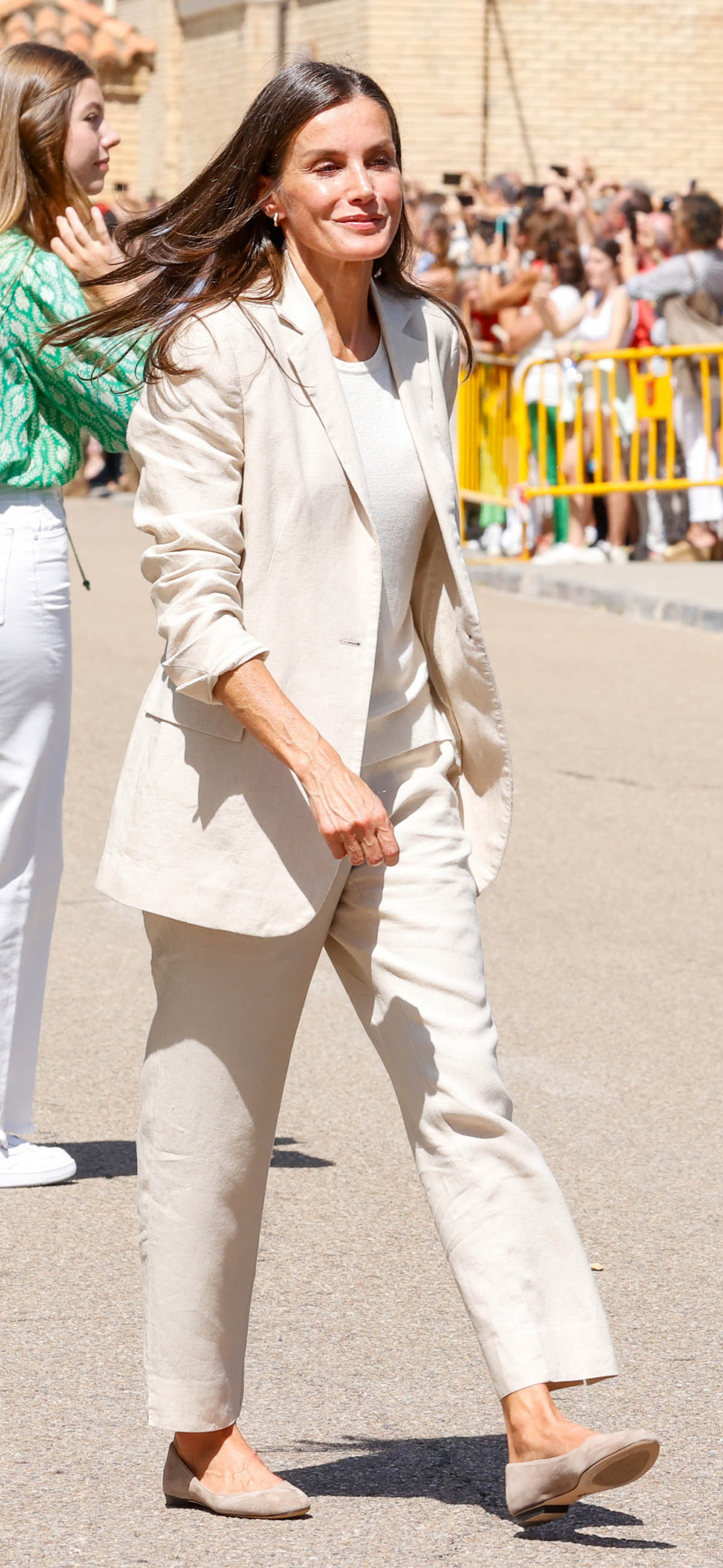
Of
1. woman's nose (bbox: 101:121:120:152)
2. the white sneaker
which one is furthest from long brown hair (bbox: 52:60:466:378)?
the white sneaker

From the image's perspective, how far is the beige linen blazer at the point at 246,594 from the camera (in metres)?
3.17

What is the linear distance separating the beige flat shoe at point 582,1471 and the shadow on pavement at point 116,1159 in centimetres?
193

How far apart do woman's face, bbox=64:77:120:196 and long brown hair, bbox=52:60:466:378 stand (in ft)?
4.78

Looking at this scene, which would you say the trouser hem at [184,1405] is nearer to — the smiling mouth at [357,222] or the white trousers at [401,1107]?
the white trousers at [401,1107]

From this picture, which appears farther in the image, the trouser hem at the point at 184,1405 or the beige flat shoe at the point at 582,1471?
the trouser hem at the point at 184,1405

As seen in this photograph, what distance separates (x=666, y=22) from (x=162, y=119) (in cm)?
882

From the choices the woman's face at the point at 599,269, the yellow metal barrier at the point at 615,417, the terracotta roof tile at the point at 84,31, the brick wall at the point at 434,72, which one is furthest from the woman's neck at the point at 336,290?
the terracotta roof tile at the point at 84,31

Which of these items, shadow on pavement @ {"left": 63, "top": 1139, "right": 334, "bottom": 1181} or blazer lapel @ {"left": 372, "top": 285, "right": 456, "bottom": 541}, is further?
shadow on pavement @ {"left": 63, "top": 1139, "right": 334, "bottom": 1181}

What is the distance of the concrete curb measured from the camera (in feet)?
45.2

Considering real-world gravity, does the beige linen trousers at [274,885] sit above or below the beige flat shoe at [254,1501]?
above

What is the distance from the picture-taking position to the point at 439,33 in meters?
28.0

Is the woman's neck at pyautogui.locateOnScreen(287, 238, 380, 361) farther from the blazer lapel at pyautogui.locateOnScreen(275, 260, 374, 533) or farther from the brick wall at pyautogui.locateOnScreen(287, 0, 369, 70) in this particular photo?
the brick wall at pyautogui.locateOnScreen(287, 0, 369, 70)

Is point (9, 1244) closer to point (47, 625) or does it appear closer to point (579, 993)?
point (47, 625)

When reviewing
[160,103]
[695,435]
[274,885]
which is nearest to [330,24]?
[160,103]
